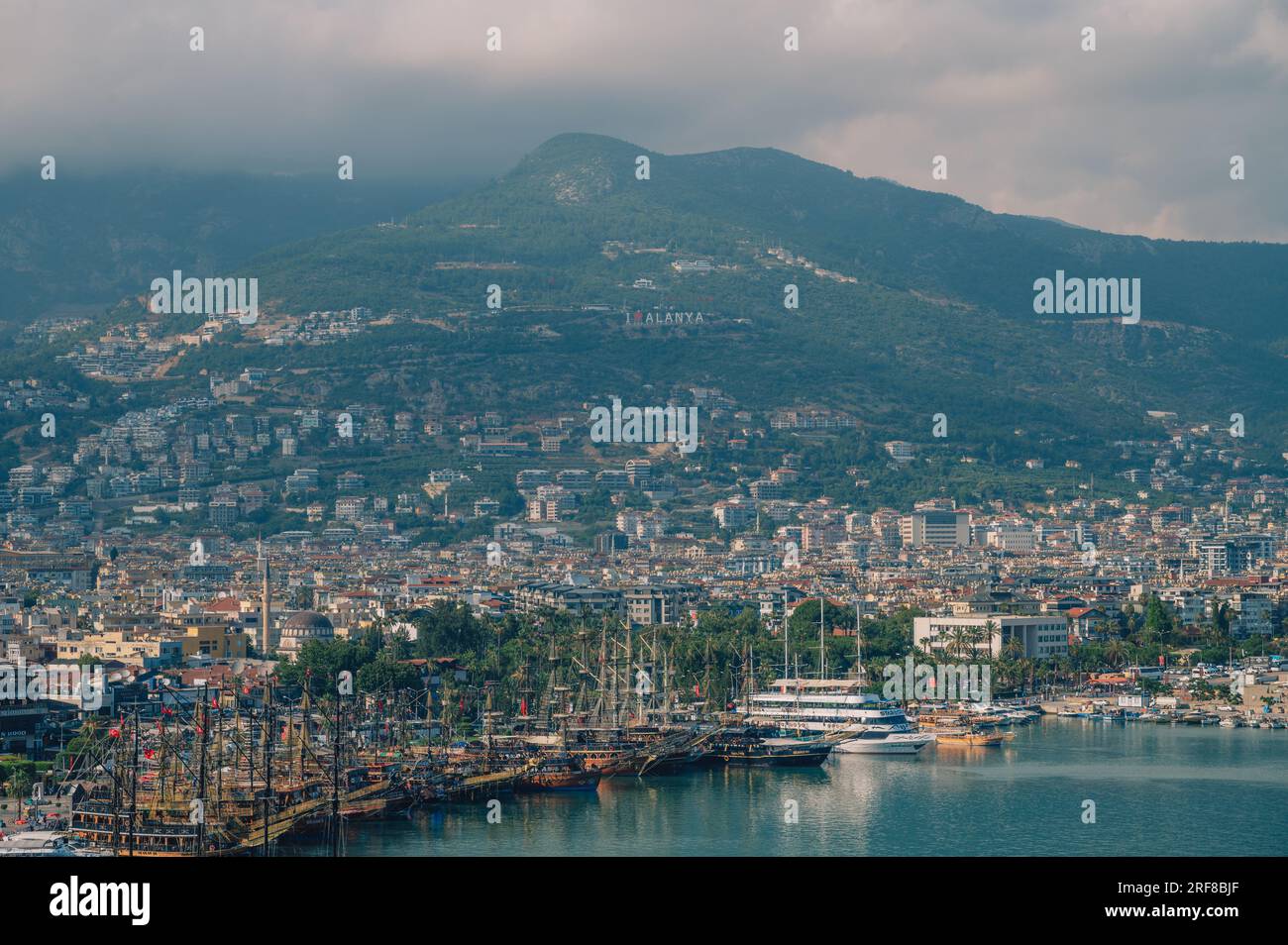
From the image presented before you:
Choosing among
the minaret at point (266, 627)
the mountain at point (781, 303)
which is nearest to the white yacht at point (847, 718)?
the minaret at point (266, 627)

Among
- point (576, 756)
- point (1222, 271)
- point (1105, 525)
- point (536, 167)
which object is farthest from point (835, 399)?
point (576, 756)

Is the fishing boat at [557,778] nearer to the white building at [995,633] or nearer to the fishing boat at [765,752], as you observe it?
the fishing boat at [765,752]

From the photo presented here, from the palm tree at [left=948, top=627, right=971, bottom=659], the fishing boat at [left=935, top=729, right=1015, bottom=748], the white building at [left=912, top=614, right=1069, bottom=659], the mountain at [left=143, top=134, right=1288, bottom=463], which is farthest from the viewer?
the mountain at [left=143, top=134, right=1288, bottom=463]

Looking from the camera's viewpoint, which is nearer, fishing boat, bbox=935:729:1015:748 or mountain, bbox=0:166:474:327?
fishing boat, bbox=935:729:1015:748

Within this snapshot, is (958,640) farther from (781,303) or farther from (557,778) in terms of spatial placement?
(781,303)

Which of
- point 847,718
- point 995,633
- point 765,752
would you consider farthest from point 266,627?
point 765,752

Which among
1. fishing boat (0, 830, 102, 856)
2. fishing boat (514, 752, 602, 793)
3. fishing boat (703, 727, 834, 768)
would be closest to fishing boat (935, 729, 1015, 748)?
fishing boat (703, 727, 834, 768)

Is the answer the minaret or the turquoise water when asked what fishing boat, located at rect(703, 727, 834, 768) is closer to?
the turquoise water
